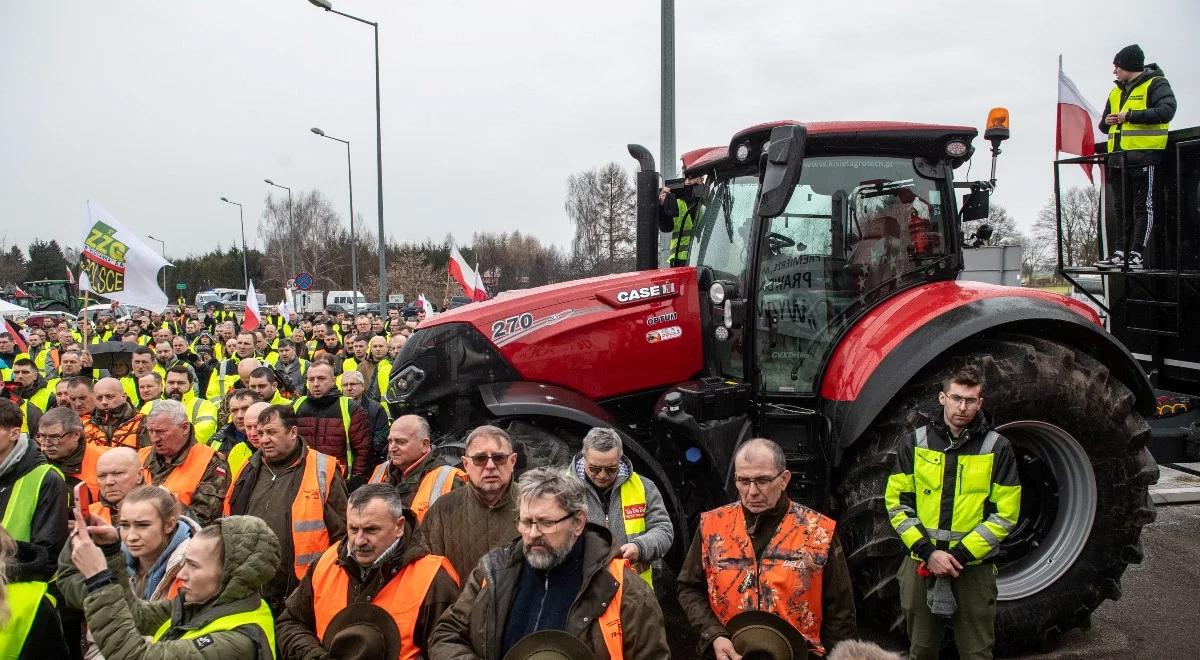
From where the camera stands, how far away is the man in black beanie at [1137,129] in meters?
5.05

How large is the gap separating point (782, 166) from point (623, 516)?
1.78 m

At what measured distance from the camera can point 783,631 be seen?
286cm

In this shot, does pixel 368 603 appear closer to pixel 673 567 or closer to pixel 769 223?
pixel 673 567

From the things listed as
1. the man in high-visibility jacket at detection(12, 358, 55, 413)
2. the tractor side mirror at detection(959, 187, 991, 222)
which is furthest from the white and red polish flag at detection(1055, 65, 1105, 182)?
the man in high-visibility jacket at detection(12, 358, 55, 413)

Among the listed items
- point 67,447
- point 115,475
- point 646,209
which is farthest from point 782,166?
point 67,447

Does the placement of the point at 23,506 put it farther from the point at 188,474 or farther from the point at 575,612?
the point at 575,612

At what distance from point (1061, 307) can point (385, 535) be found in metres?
3.58

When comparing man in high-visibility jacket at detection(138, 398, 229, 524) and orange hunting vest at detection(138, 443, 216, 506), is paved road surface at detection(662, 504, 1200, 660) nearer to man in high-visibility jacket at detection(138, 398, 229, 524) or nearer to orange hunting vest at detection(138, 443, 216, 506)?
man in high-visibility jacket at detection(138, 398, 229, 524)

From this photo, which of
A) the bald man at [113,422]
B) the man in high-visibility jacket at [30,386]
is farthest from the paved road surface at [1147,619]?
the man in high-visibility jacket at [30,386]

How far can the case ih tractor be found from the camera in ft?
13.6

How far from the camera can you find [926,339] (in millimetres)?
4113

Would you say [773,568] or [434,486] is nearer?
[773,568]

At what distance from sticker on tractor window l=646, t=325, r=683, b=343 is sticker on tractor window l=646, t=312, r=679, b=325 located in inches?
1.8

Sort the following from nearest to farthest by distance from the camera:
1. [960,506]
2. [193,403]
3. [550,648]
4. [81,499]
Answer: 1. [550,648]
2. [81,499]
3. [960,506]
4. [193,403]
